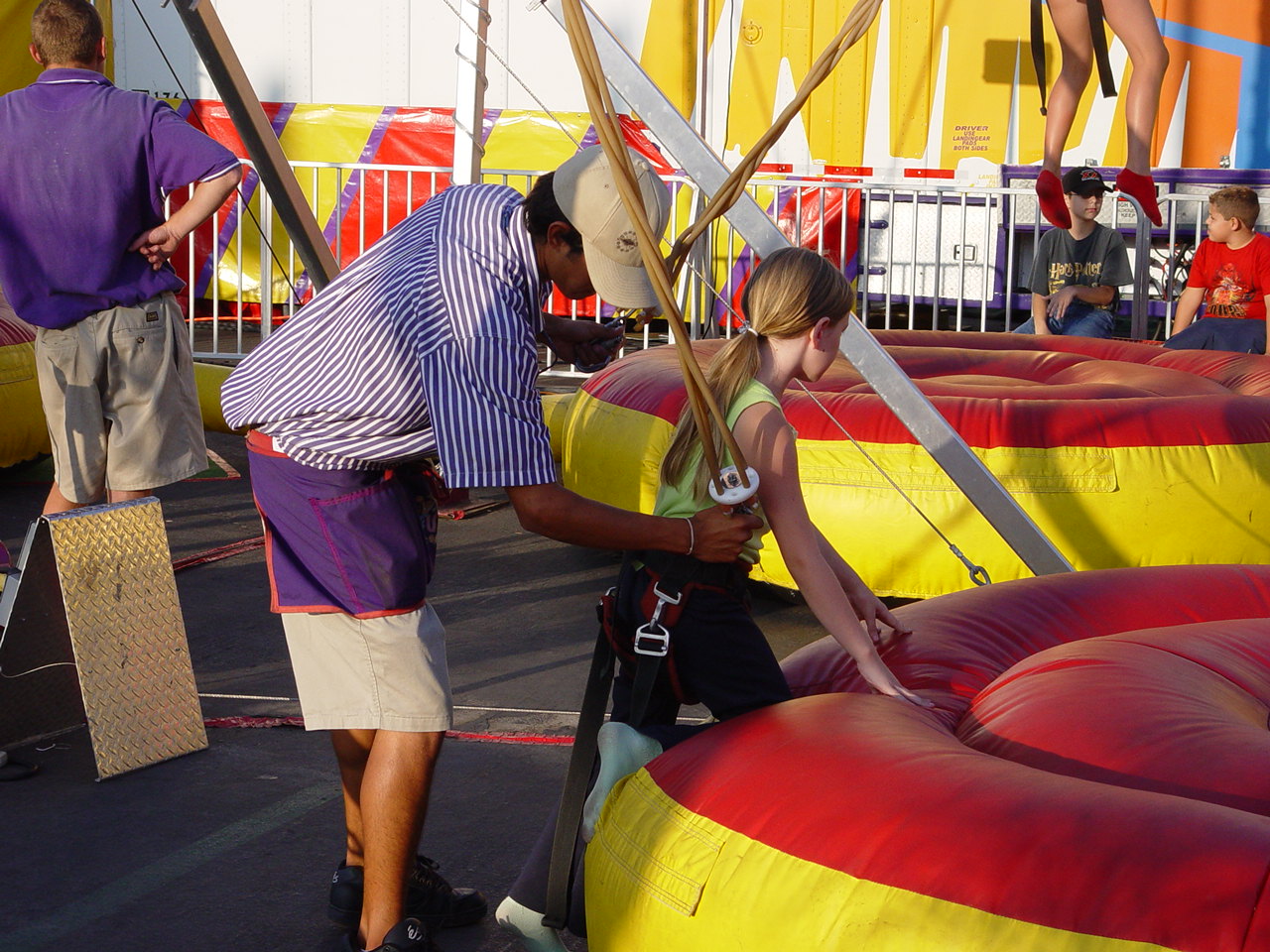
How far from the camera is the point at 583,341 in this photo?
10.7 feet

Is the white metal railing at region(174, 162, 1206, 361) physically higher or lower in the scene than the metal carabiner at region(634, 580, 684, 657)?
higher

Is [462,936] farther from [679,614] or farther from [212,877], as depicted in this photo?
[679,614]

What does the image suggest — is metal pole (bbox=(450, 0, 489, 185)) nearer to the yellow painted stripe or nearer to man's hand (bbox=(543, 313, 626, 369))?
man's hand (bbox=(543, 313, 626, 369))

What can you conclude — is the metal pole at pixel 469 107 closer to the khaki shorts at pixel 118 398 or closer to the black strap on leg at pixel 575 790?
the khaki shorts at pixel 118 398

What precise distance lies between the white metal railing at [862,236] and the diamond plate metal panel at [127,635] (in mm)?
5766

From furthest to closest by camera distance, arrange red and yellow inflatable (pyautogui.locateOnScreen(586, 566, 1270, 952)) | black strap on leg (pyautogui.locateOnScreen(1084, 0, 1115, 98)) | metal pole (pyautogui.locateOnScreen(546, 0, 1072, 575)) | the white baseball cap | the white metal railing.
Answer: the white metal railing, black strap on leg (pyautogui.locateOnScreen(1084, 0, 1115, 98)), metal pole (pyautogui.locateOnScreen(546, 0, 1072, 575)), the white baseball cap, red and yellow inflatable (pyautogui.locateOnScreen(586, 566, 1270, 952))

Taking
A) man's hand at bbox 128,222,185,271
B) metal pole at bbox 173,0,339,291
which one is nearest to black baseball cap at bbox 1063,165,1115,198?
metal pole at bbox 173,0,339,291

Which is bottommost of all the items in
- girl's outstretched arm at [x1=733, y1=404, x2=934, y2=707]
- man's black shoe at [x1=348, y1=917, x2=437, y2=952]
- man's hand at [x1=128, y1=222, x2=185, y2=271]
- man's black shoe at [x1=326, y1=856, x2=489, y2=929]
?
man's black shoe at [x1=326, y1=856, x2=489, y2=929]

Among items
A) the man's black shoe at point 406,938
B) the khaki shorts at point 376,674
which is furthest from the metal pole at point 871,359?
the man's black shoe at point 406,938

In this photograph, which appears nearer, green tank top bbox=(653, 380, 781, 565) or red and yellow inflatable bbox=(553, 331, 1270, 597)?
green tank top bbox=(653, 380, 781, 565)

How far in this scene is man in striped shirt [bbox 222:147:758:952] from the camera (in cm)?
250

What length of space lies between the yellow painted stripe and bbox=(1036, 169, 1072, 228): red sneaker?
3740 millimetres

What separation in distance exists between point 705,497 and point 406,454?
1.90ft

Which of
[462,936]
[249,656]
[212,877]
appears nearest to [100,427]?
[249,656]
